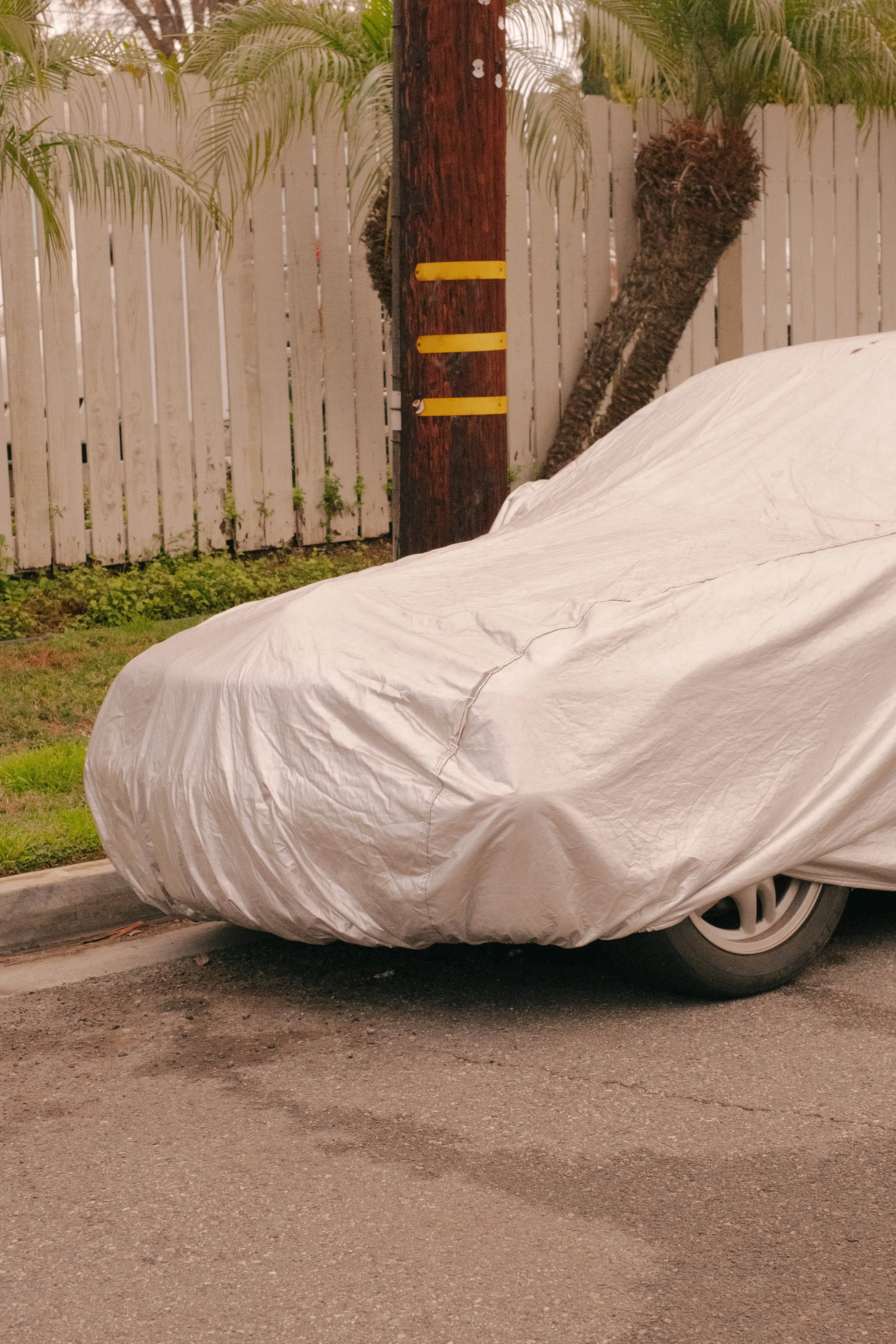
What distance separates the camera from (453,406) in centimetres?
539

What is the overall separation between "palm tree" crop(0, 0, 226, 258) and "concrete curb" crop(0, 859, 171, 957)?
3.65 metres

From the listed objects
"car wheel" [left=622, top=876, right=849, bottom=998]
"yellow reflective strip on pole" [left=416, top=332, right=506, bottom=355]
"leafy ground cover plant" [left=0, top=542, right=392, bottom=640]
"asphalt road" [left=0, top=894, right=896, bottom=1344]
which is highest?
"yellow reflective strip on pole" [left=416, top=332, right=506, bottom=355]

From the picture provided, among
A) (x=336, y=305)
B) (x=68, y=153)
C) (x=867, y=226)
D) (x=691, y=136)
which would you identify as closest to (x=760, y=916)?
(x=68, y=153)

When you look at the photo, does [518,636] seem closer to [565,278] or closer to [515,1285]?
[515,1285]

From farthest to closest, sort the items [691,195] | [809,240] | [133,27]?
[133,27] → [809,240] → [691,195]

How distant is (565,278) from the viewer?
10266 millimetres

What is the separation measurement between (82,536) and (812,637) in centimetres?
592

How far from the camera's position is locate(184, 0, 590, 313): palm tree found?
8414mm

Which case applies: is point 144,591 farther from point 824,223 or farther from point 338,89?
point 824,223

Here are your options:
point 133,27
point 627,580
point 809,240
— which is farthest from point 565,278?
point 133,27

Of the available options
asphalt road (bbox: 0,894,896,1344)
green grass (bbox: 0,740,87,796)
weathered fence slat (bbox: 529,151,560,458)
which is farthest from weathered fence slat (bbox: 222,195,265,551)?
asphalt road (bbox: 0,894,896,1344)

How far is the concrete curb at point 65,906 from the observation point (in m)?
4.42

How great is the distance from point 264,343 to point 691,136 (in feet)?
11.0

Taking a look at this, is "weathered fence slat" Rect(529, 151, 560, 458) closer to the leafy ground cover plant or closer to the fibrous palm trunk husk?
the fibrous palm trunk husk
